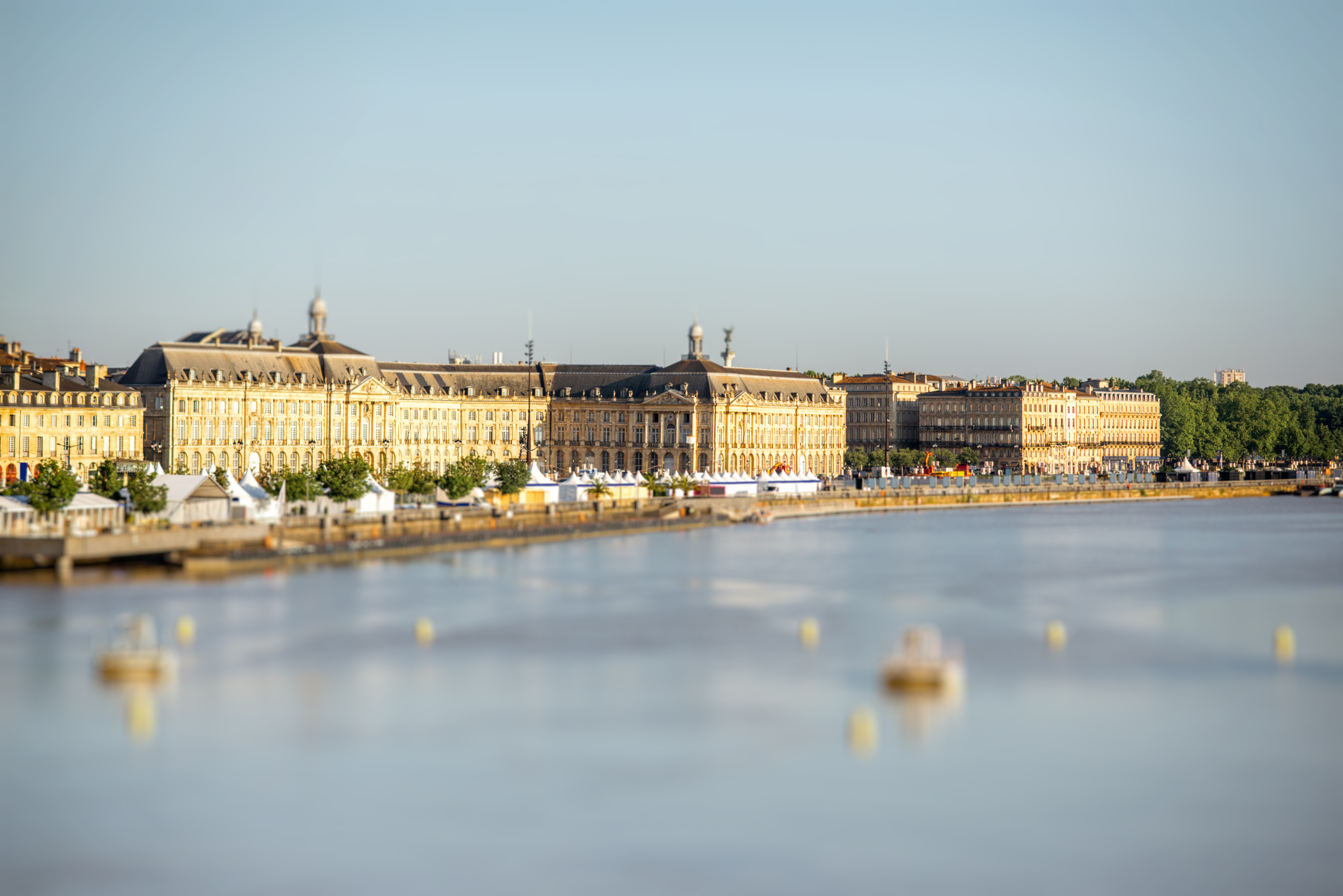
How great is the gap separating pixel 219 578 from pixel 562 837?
38.5 m

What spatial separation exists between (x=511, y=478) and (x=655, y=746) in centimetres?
7272

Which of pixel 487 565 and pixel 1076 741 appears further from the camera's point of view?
pixel 487 565

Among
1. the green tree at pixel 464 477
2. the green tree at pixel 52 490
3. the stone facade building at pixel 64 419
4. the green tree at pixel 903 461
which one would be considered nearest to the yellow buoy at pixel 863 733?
the green tree at pixel 52 490

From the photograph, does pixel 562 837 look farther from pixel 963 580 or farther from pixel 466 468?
pixel 466 468

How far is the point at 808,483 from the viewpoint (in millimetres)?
134875

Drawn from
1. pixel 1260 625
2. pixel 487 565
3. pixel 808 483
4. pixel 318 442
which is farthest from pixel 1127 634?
pixel 318 442

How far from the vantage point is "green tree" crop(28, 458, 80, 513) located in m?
81.6

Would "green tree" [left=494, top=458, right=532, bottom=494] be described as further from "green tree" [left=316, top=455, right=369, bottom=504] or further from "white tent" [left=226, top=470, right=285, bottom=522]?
"white tent" [left=226, top=470, right=285, bottom=522]

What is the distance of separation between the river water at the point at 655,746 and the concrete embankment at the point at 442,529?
165 inches

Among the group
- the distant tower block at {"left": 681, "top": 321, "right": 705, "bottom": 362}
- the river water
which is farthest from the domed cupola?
the river water

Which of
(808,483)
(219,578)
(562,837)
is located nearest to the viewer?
(562,837)

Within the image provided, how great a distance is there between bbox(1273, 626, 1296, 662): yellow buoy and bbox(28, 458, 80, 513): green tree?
159 ft

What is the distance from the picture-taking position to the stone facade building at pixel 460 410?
133 m

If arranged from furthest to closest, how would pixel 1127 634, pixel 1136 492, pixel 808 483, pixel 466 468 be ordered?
pixel 1136 492 → pixel 808 483 → pixel 466 468 → pixel 1127 634
